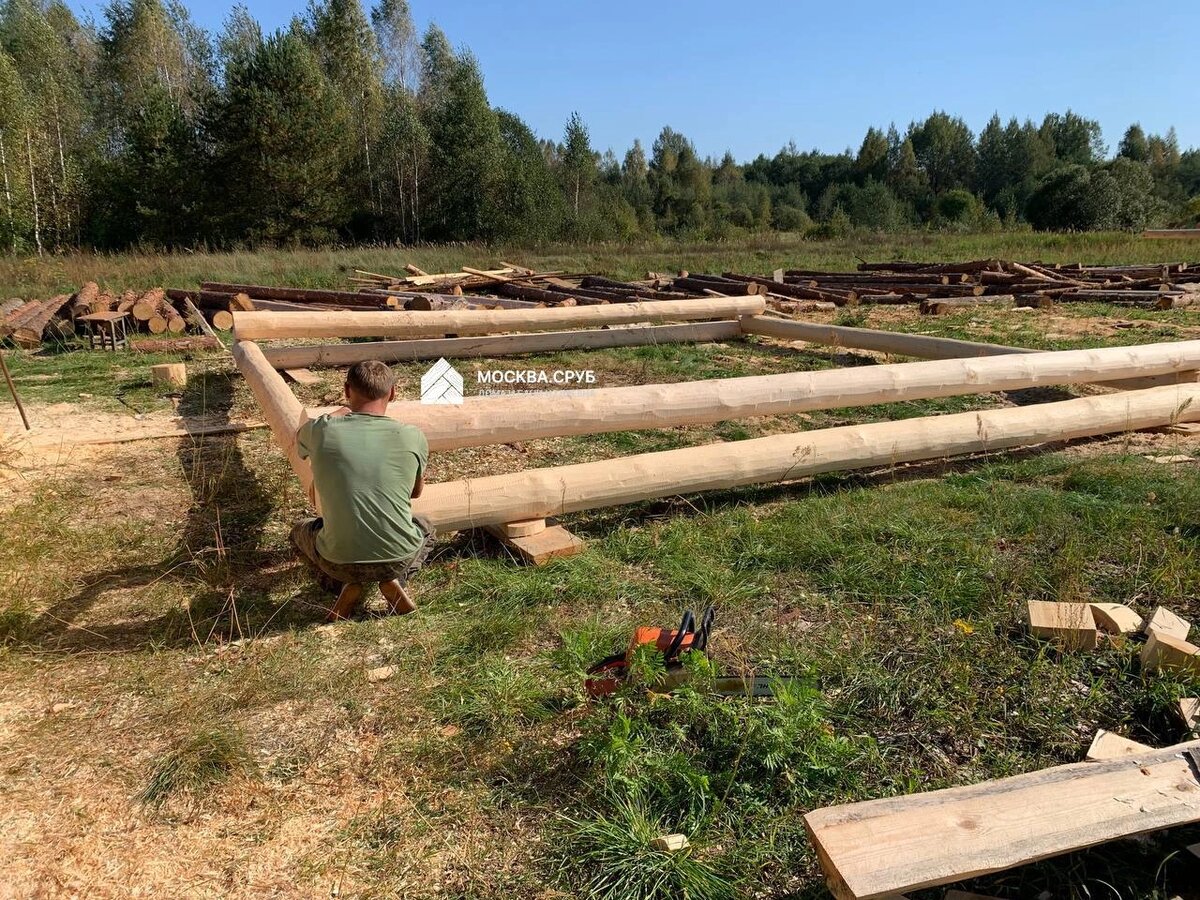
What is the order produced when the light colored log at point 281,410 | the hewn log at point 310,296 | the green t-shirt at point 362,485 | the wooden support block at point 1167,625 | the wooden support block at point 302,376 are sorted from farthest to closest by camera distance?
the hewn log at point 310,296
the wooden support block at point 302,376
the light colored log at point 281,410
the green t-shirt at point 362,485
the wooden support block at point 1167,625

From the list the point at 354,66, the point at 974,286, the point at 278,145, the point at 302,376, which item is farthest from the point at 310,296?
the point at 354,66

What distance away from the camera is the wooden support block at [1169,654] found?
287cm

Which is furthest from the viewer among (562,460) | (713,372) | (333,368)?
(333,368)

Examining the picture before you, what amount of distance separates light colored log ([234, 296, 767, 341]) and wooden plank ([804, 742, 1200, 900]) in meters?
8.10

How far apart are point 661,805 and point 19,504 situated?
483 cm

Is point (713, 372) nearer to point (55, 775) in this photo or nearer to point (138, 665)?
point (138, 665)

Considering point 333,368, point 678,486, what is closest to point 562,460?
point 678,486

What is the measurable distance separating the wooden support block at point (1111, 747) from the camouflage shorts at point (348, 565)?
8.99ft

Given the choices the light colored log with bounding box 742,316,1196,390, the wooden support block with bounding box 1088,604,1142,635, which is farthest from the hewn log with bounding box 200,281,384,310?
the wooden support block with bounding box 1088,604,1142,635

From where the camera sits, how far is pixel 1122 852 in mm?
2203


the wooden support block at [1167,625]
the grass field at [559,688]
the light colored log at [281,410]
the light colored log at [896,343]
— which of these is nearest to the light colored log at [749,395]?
the light colored log at [281,410]

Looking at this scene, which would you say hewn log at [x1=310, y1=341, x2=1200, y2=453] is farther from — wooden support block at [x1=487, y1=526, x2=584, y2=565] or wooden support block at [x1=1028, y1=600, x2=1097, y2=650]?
wooden support block at [x1=1028, y1=600, x2=1097, y2=650]

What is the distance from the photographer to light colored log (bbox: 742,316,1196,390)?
746 cm

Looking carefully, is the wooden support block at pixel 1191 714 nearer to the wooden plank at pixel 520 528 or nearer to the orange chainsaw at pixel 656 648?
the orange chainsaw at pixel 656 648
